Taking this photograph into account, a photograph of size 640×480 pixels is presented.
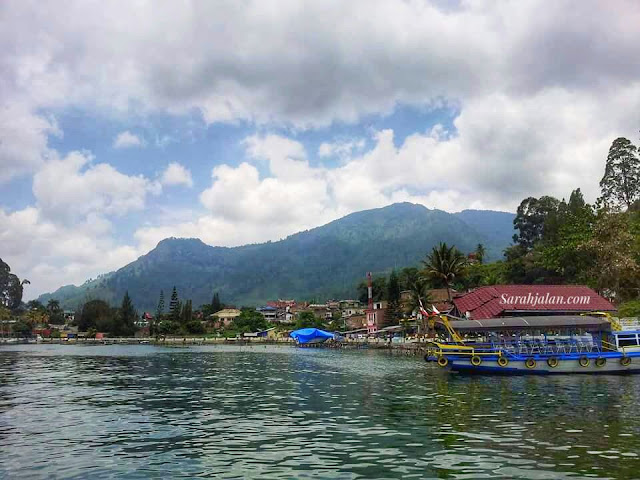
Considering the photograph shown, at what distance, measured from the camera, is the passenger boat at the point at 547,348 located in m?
44.3

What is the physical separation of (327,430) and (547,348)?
3289 cm

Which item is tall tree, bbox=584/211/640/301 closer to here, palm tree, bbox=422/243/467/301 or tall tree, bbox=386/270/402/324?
palm tree, bbox=422/243/467/301

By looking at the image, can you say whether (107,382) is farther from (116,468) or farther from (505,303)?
(505,303)

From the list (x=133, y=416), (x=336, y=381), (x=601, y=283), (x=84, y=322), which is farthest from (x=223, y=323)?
(x=133, y=416)

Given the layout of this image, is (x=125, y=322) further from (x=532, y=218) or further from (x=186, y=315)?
(x=532, y=218)

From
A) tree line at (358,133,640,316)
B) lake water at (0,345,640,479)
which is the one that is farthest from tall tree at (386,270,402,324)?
lake water at (0,345,640,479)

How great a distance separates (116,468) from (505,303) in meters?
50.9

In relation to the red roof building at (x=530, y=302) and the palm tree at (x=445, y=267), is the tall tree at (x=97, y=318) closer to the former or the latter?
the palm tree at (x=445, y=267)

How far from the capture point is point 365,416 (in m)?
24.8

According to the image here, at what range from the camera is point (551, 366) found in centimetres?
4406

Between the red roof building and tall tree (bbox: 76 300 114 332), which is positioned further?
tall tree (bbox: 76 300 114 332)

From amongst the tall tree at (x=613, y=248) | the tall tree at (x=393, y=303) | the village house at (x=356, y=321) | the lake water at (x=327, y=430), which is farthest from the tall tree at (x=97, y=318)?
the tall tree at (x=613, y=248)

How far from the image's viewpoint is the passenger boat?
145 ft

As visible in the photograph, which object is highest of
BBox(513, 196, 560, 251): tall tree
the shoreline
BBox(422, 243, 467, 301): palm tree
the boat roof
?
BBox(513, 196, 560, 251): tall tree
